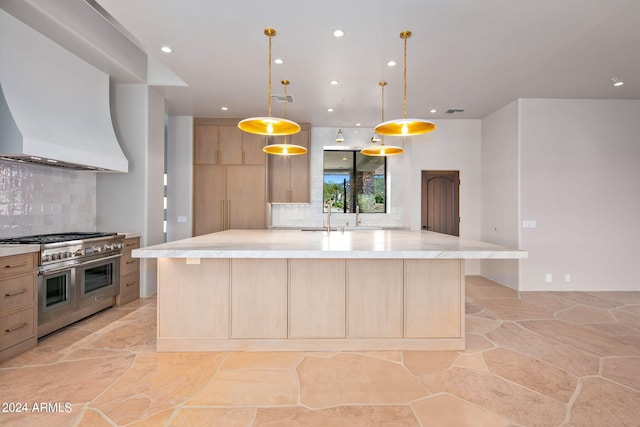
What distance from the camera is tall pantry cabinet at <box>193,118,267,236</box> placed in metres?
5.84

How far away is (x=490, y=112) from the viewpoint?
5.54m

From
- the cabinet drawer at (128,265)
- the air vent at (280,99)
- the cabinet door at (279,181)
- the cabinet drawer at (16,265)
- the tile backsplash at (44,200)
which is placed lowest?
the cabinet drawer at (128,265)

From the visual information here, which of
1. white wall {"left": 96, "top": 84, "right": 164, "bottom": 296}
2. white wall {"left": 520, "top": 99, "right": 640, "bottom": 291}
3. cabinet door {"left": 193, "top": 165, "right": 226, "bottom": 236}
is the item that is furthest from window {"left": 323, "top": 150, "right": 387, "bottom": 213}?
white wall {"left": 96, "top": 84, "right": 164, "bottom": 296}

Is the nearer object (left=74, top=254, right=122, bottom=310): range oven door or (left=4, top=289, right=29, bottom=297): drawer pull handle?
(left=4, top=289, right=29, bottom=297): drawer pull handle

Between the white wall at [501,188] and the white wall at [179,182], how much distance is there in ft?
17.9

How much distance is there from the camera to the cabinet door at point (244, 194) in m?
5.86

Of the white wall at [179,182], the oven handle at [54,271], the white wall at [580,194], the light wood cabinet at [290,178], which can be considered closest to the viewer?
the oven handle at [54,271]

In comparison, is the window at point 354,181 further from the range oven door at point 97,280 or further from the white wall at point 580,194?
the range oven door at point 97,280

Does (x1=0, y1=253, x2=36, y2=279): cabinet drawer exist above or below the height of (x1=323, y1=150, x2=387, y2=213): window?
below

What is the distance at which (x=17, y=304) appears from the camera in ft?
8.74

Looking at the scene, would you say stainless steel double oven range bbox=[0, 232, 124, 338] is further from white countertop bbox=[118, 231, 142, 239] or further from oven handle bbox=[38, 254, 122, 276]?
white countertop bbox=[118, 231, 142, 239]

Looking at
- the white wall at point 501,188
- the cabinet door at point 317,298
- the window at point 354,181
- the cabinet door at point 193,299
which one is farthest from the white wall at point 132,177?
the white wall at point 501,188

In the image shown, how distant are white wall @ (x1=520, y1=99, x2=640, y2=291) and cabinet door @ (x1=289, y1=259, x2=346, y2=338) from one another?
3659 millimetres

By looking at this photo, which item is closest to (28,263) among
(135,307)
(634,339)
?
(135,307)
